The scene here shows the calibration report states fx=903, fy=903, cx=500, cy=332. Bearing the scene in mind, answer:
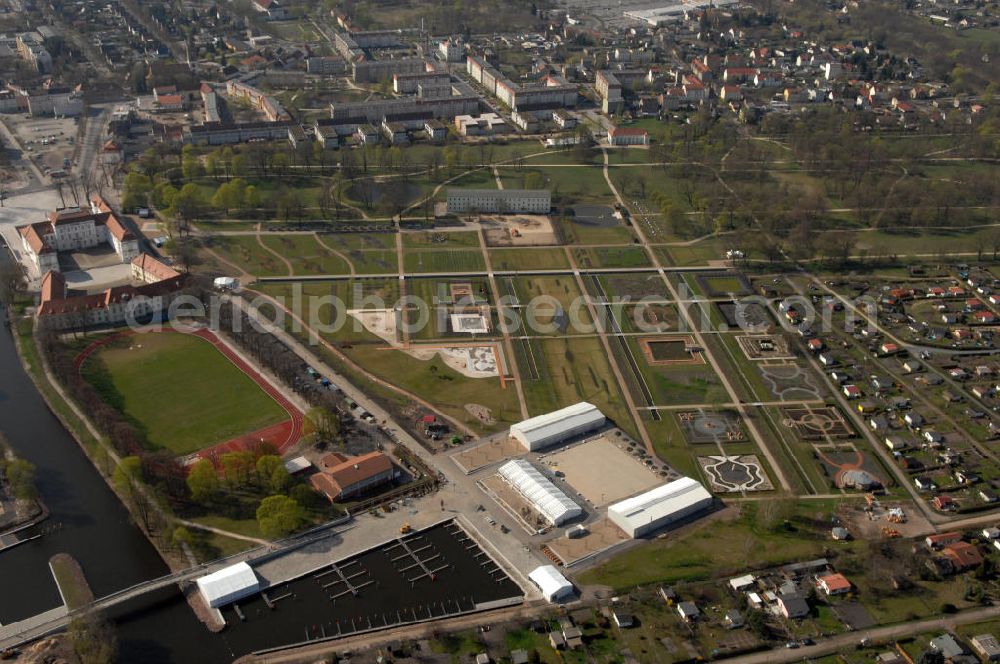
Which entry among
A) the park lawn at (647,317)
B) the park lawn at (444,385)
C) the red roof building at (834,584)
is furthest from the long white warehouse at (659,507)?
the park lawn at (647,317)

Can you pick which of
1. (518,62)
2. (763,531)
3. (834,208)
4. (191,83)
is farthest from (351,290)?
(518,62)

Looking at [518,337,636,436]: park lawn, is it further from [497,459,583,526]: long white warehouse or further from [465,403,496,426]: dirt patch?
[497,459,583,526]: long white warehouse

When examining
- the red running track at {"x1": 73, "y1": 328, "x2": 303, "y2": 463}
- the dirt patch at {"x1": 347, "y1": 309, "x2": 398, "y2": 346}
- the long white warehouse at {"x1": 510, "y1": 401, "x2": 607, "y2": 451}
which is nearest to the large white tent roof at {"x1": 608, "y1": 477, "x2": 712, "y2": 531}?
the long white warehouse at {"x1": 510, "y1": 401, "x2": 607, "y2": 451}

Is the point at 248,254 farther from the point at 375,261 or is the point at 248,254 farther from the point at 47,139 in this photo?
the point at 47,139

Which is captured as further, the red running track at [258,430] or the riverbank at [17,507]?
the red running track at [258,430]

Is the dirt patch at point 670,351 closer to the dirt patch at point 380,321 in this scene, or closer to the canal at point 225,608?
the dirt patch at point 380,321

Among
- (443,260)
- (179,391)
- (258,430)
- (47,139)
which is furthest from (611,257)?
(47,139)

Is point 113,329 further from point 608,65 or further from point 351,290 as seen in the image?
point 608,65
